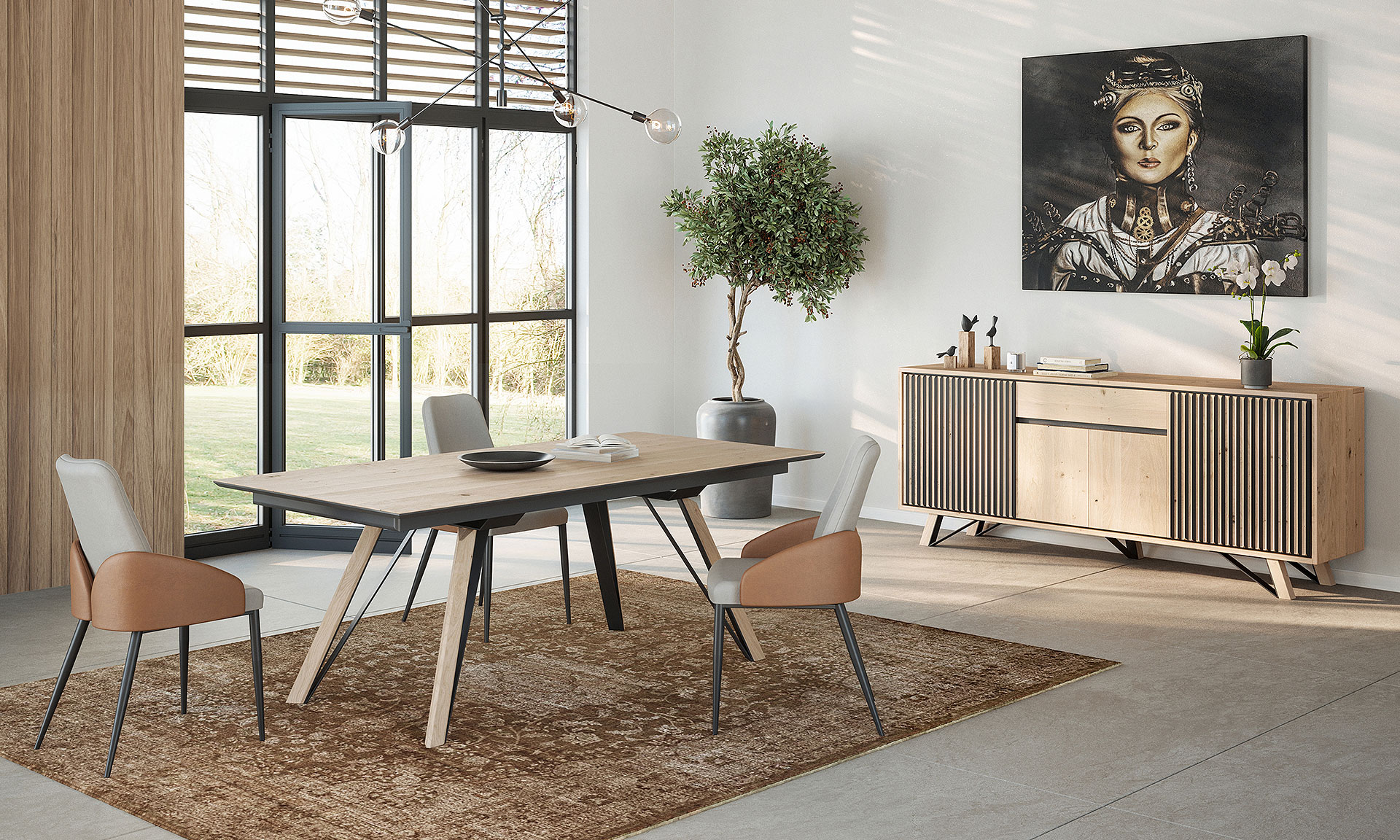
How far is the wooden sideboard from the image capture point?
18.9 ft

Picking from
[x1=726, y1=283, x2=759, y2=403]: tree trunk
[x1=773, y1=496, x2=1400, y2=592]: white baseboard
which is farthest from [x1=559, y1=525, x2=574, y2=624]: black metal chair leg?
[x1=726, y1=283, x2=759, y2=403]: tree trunk

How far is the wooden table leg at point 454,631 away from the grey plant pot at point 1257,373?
11.5ft

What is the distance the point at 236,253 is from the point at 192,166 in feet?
1.51

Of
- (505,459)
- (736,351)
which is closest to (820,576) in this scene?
(505,459)

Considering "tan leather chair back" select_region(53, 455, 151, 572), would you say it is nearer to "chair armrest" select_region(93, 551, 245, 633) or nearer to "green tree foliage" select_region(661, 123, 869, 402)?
"chair armrest" select_region(93, 551, 245, 633)

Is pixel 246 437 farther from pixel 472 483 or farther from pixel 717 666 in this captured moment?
pixel 717 666

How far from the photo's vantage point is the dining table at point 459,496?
3.89 metres

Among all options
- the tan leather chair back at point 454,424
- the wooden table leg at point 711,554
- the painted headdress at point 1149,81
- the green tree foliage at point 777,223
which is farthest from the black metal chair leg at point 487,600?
the painted headdress at point 1149,81

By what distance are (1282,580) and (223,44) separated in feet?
17.9

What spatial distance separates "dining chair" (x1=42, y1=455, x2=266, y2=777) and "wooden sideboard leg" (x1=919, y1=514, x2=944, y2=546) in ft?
13.0

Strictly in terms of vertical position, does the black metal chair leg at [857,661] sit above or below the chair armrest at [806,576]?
below

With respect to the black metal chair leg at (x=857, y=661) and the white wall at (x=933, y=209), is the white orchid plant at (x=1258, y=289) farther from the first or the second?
the black metal chair leg at (x=857, y=661)

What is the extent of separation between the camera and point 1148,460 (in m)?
6.17

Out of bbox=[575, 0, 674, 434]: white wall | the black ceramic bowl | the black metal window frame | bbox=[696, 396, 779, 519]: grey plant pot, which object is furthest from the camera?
bbox=[575, 0, 674, 434]: white wall
